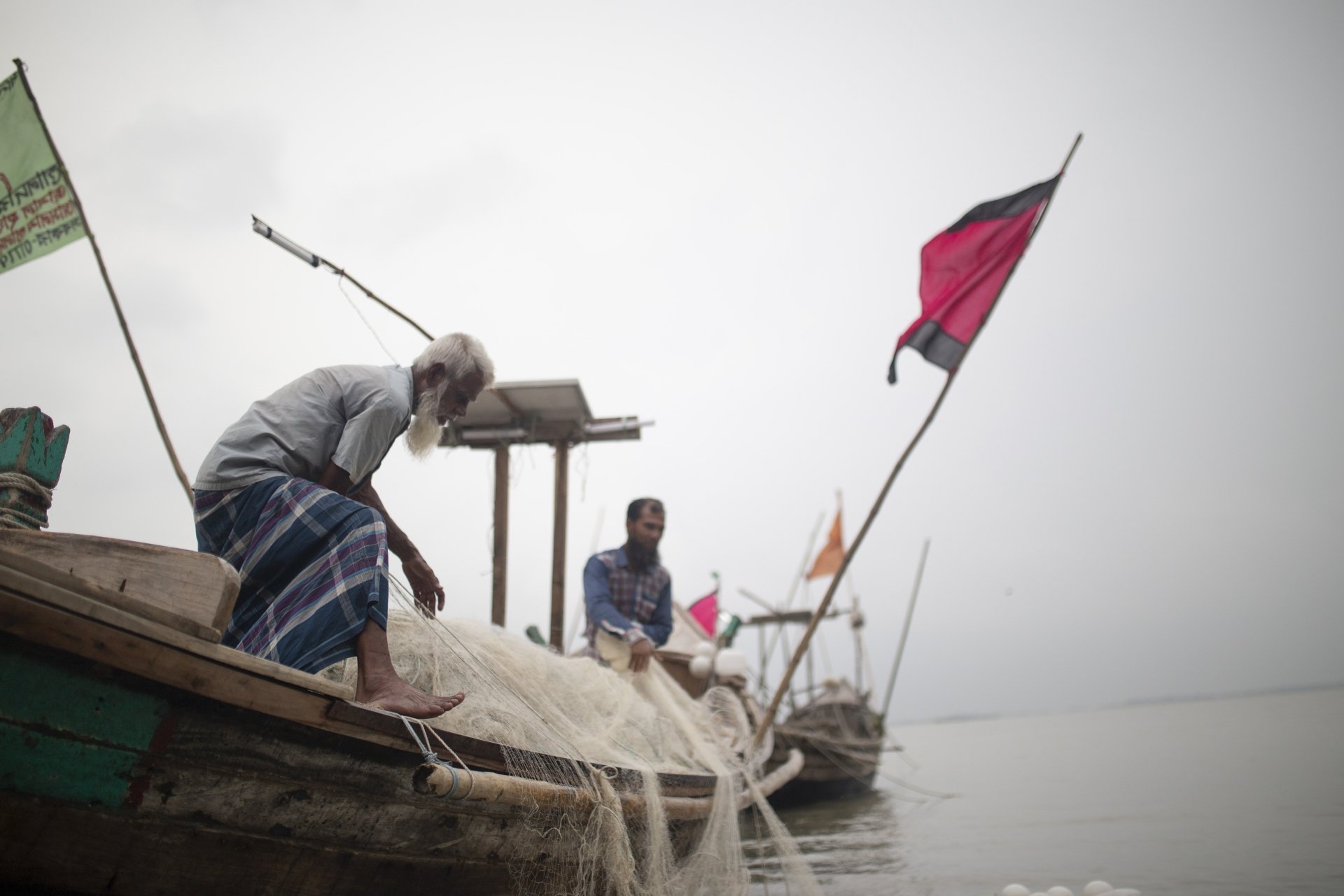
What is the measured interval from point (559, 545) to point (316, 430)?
191 inches

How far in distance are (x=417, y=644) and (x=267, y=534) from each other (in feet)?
2.84

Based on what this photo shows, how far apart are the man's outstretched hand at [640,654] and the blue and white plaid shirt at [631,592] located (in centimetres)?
53

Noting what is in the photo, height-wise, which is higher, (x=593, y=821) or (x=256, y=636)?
(x=256, y=636)

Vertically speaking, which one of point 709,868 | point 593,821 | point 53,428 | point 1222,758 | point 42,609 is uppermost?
point 53,428

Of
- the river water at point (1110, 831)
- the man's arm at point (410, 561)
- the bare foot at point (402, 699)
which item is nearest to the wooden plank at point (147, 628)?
the bare foot at point (402, 699)

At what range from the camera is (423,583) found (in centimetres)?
292

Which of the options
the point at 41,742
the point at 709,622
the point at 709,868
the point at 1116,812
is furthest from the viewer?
the point at 709,622

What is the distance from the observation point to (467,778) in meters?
1.87

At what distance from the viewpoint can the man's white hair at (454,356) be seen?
2.61 m

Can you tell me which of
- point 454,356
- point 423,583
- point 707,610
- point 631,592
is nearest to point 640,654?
point 631,592

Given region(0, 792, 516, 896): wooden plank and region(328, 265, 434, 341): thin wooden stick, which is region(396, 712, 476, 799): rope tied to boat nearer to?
→ region(0, 792, 516, 896): wooden plank

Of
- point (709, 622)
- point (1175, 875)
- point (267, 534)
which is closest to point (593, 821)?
point (267, 534)

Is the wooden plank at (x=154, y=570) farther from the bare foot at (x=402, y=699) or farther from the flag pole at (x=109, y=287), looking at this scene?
the flag pole at (x=109, y=287)

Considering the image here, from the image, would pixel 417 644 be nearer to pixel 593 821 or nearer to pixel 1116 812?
pixel 593 821
